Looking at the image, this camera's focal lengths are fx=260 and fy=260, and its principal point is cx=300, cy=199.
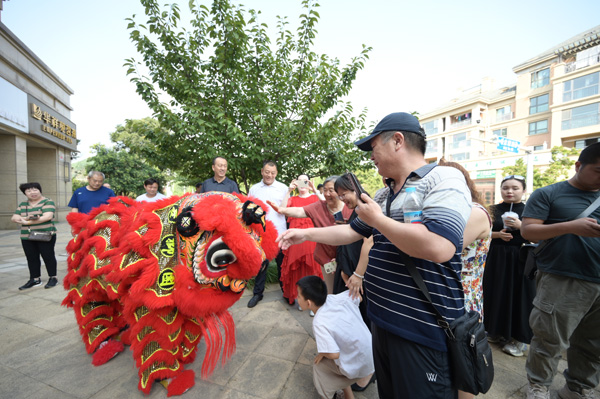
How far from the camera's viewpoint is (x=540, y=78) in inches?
1038

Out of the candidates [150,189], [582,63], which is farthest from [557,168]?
[150,189]

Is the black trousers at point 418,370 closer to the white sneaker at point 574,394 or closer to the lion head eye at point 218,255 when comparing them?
the lion head eye at point 218,255

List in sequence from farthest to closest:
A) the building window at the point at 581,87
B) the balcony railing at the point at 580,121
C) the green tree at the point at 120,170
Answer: the building window at the point at 581,87 < the balcony railing at the point at 580,121 < the green tree at the point at 120,170

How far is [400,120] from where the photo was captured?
4.25 feet

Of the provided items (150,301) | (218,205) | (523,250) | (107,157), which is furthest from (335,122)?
(107,157)

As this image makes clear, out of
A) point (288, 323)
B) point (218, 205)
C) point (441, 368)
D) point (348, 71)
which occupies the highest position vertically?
point (348, 71)

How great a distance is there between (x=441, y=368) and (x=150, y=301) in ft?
6.13

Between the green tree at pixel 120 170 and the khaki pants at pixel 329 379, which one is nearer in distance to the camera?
the khaki pants at pixel 329 379

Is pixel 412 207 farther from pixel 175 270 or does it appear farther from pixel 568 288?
pixel 568 288

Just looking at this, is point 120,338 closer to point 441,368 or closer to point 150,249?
point 150,249

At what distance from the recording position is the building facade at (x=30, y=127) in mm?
10391

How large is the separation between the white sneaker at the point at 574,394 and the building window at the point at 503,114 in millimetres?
36612

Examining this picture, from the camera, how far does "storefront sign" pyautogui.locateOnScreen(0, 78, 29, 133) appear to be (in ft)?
32.5

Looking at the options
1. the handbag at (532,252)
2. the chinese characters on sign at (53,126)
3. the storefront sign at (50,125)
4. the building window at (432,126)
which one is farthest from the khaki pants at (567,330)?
the building window at (432,126)
